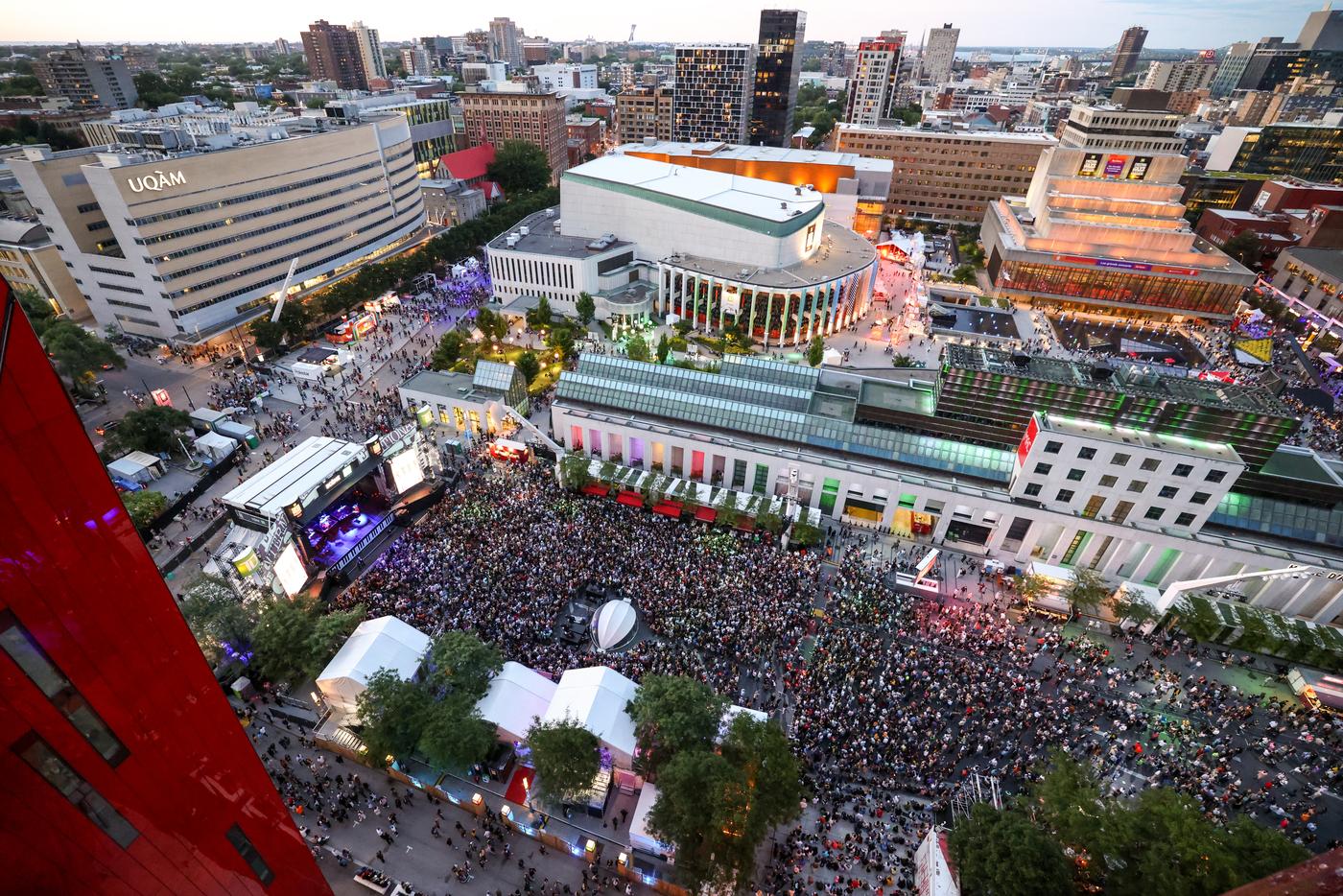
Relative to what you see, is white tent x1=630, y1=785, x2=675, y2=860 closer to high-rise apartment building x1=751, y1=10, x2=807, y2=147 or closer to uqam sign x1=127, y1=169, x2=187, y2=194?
uqam sign x1=127, y1=169, x2=187, y2=194

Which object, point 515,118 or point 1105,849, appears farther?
point 515,118

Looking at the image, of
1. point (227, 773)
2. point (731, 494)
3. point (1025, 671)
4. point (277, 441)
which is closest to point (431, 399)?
point (277, 441)

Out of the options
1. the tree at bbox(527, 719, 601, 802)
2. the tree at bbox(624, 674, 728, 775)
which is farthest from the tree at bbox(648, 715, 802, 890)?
the tree at bbox(527, 719, 601, 802)

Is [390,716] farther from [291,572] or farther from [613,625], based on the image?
[291,572]

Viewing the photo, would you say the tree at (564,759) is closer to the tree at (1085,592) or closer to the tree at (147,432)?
the tree at (1085,592)

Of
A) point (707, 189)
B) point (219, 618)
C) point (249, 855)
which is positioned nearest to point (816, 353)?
point (707, 189)

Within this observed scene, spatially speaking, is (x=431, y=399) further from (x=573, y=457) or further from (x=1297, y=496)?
(x=1297, y=496)

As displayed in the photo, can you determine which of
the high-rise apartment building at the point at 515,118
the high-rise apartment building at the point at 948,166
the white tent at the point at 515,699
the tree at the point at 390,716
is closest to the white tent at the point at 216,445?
the tree at the point at 390,716
